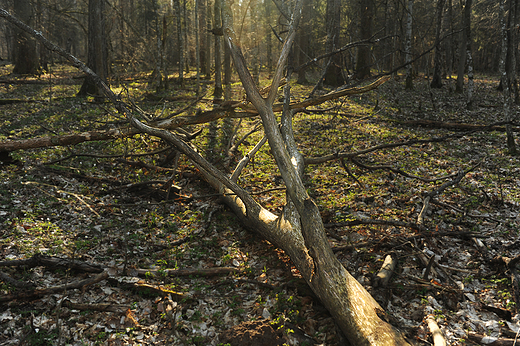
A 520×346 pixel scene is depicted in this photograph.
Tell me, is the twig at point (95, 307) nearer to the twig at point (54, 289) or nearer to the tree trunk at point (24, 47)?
the twig at point (54, 289)

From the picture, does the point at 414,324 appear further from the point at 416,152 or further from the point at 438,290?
the point at 416,152

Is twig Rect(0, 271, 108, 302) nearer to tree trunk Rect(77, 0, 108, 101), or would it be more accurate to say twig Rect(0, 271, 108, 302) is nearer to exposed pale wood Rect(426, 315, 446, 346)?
exposed pale wood Rect(426, 315, 446, 346)

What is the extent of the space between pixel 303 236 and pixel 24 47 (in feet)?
71.8

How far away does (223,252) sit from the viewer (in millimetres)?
5422

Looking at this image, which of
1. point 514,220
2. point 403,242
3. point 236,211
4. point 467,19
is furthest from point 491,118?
point 236,211

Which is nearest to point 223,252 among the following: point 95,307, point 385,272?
point 95,307

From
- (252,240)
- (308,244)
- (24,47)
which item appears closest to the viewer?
(308,244)

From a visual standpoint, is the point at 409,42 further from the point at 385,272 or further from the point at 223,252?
the point at 223,252

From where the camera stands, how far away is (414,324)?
3.73 metres

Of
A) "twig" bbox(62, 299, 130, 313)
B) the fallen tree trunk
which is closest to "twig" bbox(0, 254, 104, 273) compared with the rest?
"twig" bbox(62, 299, 130, 313)

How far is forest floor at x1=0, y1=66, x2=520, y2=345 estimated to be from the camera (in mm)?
3662

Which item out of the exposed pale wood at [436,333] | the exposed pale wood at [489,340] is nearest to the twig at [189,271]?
the exposed pale wood at [436,333]

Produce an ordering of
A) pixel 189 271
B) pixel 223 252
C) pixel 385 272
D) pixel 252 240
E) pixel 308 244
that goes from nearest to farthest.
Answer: pixel 308 244 < pixel 385 272 < pixel 189 271 < pixel 223 252 < pixel 252 240

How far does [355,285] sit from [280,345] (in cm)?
111
